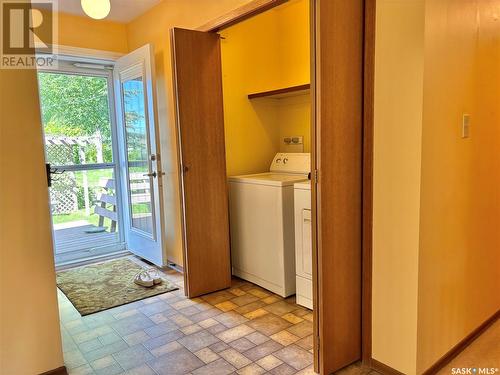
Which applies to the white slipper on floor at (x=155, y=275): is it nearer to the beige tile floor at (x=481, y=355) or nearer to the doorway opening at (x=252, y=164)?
the doorway opening at (x=252, y=164)

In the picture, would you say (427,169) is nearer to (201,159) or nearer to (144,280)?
(201,159)

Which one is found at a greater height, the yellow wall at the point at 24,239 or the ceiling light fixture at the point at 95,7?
the ceiling light fixture at the point at 95,7

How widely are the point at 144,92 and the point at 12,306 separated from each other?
230cm

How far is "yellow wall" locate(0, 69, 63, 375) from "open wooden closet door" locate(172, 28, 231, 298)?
1133mm

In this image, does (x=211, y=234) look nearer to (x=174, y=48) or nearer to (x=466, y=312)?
(x=174, y=48)

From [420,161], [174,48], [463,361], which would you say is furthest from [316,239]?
[174,48]

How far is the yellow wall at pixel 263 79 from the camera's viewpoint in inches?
130

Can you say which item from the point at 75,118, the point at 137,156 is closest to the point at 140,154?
the point at 137,156

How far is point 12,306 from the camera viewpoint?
1.76 m

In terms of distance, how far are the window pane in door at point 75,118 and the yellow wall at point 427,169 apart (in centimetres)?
342

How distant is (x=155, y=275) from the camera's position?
3.43 m

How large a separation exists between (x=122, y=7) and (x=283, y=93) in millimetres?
1802

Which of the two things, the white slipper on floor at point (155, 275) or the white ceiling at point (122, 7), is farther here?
the white ceiling at point (122, 7)

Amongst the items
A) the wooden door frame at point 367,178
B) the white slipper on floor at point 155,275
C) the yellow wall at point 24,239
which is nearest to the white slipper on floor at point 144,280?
the white slipper on floor at point 155,275
